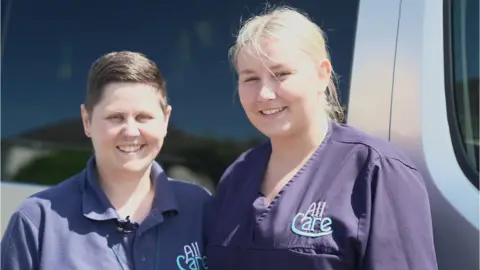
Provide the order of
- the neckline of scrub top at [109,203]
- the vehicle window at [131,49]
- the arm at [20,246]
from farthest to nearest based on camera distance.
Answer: the vehicle window at [131,49] → the neckline of scrub top at [109,203] → the arm at [20,246]

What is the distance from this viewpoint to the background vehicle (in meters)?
1.91

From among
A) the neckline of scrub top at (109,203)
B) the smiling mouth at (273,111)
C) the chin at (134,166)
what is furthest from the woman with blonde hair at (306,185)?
the chin at (134,166)

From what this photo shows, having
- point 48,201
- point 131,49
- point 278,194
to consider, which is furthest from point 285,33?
point 131,49

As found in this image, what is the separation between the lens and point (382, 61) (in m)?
1.97

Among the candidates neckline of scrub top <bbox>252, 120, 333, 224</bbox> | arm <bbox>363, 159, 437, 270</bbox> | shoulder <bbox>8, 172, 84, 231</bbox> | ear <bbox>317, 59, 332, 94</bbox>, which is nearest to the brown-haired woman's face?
shoulder <bbox>8, 172, 84, 231</bbox>

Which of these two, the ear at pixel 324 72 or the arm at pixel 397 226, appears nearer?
the arm at pixel 397 226

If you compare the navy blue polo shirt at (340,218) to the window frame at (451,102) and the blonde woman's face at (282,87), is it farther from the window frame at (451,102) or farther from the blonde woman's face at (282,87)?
the window frame at (451,102)

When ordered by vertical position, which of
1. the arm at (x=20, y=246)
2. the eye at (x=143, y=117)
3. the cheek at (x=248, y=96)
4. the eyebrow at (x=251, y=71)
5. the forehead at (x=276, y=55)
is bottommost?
the arm at (x=20, y=246)

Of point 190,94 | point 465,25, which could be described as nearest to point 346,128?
point 465,25

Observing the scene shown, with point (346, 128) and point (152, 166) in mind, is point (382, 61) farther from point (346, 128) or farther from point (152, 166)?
point (152, 166)

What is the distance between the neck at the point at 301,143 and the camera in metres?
1.77

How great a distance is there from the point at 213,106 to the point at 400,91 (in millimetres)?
651

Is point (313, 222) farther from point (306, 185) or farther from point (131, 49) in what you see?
point (131, 49)

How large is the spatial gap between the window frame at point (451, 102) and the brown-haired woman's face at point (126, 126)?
33.3 inches
